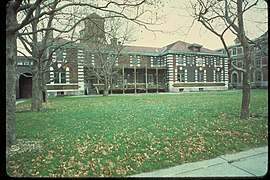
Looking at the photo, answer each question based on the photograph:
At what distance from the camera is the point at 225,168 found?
3.21 m

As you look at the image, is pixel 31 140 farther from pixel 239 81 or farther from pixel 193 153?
pixel 239 81

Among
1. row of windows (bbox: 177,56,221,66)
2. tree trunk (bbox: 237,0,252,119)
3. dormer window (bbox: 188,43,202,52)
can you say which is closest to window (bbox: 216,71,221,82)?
row of windows (bbox: 177,56,221,66)

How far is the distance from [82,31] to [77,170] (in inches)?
415

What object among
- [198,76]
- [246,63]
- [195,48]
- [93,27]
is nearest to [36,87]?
[93,27]

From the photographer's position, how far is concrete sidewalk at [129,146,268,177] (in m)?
3.01

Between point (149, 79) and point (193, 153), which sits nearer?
point (193, 153)

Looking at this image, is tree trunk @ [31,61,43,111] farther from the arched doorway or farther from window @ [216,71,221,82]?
window @ [216,71,221,82]

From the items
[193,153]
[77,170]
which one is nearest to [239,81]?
[193,153]

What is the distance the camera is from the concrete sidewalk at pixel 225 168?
9.89 feet

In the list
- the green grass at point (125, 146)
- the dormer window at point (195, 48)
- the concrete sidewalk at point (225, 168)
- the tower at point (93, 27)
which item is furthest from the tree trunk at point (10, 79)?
the dormer window at point (195, 48)

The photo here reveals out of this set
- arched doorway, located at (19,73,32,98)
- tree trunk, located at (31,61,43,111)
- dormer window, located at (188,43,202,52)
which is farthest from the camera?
dormer window, located at (188,43,202,52)

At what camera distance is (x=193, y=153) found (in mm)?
3801

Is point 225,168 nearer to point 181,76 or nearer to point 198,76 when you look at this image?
point 181,76

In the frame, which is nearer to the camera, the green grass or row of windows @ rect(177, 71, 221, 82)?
the green grass
